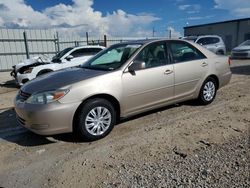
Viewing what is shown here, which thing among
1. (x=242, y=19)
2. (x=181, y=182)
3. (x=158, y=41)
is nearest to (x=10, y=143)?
(x=181, y=182)

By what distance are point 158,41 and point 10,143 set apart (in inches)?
128

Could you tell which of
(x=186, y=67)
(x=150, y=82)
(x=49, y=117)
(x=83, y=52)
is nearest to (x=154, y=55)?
(x=150, y=82)

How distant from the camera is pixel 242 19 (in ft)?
108

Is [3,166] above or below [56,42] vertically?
below

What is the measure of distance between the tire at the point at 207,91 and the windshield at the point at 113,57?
1.86 meters

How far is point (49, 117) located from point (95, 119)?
73cm

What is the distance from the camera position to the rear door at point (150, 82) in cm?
459

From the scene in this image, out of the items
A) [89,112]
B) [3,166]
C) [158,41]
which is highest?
[158,41]

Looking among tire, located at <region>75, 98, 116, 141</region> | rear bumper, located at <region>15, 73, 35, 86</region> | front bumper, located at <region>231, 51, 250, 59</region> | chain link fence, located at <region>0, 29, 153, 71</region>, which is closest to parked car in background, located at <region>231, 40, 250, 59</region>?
front bumper, located at <region>231, 51, 250, 59</region>

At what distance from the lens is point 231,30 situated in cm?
3456

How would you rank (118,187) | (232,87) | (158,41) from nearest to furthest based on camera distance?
(118,187) → (158,41) → (232,87)

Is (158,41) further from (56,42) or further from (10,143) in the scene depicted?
(56,42)

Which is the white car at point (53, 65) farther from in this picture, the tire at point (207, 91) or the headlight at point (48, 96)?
the headlight at point (48, 96)

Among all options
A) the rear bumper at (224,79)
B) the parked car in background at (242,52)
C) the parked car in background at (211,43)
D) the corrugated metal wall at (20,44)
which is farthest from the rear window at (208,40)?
the rear bumper at (224,79)
